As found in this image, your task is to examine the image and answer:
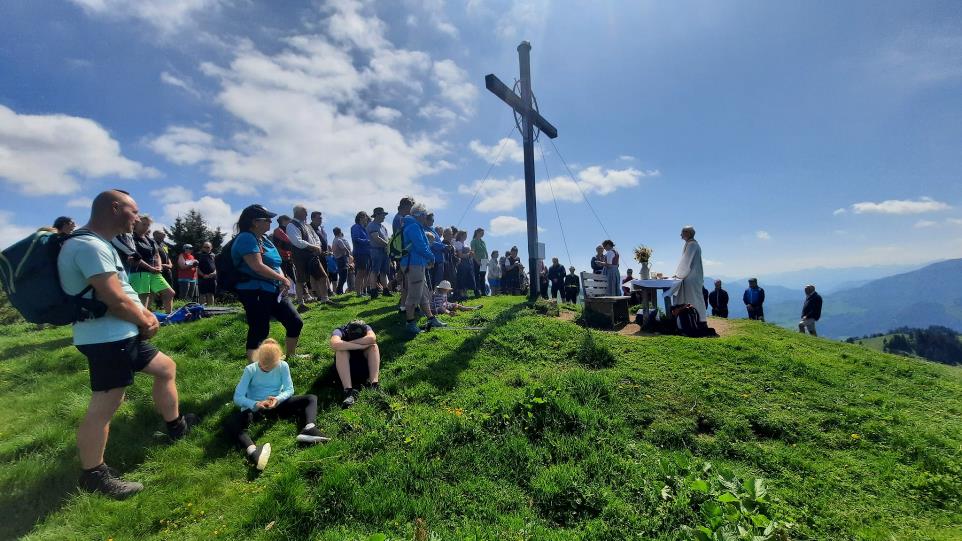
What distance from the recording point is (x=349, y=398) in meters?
5.29

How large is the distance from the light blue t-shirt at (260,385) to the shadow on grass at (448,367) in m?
1.55

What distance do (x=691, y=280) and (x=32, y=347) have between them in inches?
541

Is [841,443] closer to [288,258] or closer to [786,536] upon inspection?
[786,536]

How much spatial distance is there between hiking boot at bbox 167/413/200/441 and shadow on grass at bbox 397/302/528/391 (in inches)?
98.9

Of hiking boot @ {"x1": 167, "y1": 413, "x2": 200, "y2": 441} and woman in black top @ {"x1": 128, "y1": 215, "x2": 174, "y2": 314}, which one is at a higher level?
woman in black top @ {"x1": 128, "y1": 215, "x2": 174, "y2": 314}

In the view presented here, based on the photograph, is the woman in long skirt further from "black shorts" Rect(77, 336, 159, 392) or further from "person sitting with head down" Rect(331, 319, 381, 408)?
"black shorts" Rect(77, 336, 159, 392)

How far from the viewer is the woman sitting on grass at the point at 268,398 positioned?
460cm

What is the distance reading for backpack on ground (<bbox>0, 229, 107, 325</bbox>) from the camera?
3.36 m

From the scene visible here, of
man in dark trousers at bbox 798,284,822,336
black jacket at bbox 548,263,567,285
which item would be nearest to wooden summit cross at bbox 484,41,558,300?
black jacket at bbox 548,263,567,285

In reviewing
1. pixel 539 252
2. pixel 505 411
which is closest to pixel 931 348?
pixel 539 252

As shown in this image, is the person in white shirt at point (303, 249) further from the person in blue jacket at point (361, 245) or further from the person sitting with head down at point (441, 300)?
the person sitting with head down at point (441, 300)

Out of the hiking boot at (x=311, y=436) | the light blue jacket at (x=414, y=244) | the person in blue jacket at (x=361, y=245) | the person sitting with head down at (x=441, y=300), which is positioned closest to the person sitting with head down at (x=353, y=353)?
the hiking boot at (x=311, y=436)

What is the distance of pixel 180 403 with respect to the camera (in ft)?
17.2

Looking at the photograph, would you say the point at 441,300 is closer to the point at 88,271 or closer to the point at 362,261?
the point at 362,261
